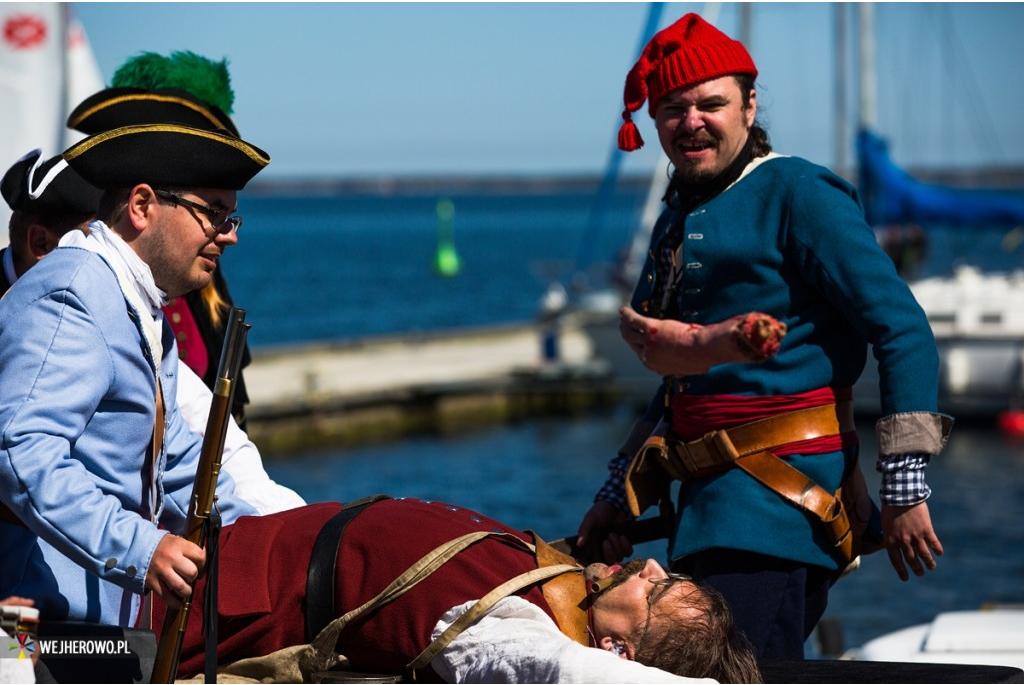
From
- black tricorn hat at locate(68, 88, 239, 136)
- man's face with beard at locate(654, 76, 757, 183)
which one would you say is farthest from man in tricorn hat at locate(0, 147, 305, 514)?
man's face with beard at locate(654, 76, 757, 183)

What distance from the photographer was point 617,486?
4020mm

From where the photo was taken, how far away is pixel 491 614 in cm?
325

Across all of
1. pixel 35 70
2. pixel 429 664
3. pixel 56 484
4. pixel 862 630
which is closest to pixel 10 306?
pixel 56 484

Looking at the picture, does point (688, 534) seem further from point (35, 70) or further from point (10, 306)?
point (35, 70)

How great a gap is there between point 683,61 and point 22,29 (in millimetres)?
Result: 5031

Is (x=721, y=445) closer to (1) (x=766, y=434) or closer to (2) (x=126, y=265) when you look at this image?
(1) (x=766, y=434)

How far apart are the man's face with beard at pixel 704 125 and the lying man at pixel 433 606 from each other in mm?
1051

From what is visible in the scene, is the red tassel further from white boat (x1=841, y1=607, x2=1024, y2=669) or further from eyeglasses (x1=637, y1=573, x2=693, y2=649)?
white boat (x1=841, y1=607, x2=1024, y2=669)

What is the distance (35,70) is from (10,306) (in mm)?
4690

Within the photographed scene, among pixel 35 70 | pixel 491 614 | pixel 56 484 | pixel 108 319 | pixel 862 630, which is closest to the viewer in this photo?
pixel 56 484

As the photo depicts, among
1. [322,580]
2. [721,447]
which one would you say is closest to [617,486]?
[721,447]

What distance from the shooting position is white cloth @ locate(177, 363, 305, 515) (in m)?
3.97

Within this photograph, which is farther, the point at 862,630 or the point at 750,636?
the point at 862,630

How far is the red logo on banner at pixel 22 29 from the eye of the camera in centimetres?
736
